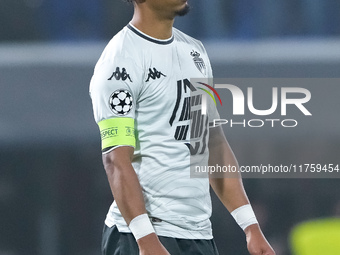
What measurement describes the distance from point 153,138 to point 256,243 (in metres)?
0.36

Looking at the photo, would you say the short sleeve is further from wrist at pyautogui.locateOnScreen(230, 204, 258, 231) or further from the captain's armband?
wrist at pyautogui.locateOnScreen(230, 204, 258, 231)

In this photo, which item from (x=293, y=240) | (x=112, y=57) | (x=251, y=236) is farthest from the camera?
(x=293, y=240)

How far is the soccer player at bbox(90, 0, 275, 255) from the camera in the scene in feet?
A: 4.98

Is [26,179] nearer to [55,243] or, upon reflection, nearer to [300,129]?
[55,243]

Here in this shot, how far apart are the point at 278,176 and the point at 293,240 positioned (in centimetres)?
25

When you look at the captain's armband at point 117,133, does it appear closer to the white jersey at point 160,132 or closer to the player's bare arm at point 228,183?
the white jersey at point 160,132

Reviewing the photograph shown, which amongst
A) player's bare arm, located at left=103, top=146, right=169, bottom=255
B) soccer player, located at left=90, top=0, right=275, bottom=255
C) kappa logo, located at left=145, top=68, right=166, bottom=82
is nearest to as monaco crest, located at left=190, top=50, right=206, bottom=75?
soccer player, located at left=90, top=0, right=275, bottom=255

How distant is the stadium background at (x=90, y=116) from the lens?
279 centimetres

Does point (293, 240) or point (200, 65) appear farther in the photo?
point (293, 240)

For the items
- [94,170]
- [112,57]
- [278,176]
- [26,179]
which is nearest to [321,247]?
[278,176]

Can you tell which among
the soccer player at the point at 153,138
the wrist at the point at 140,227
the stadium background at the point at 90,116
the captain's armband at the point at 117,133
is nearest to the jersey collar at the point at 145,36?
the soccer player at the point at 153,138

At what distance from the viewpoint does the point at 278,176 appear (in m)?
2.83

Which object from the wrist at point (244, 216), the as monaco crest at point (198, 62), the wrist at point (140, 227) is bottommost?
the wrist at point (244, 216)

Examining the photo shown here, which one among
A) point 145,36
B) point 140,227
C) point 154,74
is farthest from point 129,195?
point 145,36
